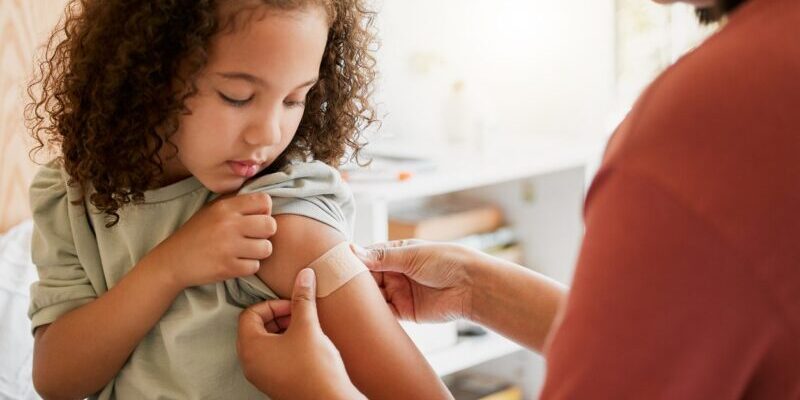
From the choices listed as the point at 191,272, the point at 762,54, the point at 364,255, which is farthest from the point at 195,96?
the point at 762,54

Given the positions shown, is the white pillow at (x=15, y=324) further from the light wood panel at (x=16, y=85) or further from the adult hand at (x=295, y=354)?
the adult hand at (x=295, y=354)

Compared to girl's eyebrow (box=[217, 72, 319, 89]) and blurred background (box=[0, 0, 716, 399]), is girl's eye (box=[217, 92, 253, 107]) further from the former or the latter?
blurred background (box=[0, 0, 716, 399])

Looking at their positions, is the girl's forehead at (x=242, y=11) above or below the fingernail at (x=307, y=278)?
above

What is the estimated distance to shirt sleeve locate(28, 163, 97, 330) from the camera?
1.14 metres

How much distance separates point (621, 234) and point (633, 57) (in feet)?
7.90

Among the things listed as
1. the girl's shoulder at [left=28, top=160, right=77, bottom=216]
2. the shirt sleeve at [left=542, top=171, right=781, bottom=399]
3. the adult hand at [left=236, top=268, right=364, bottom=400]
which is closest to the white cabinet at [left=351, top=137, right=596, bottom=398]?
the girl's shoulder at [left=28, top=160, right=77, bottom=216]

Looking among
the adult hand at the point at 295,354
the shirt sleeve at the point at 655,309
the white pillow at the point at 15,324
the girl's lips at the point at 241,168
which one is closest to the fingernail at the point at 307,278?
the adult hand at the point at 295,354

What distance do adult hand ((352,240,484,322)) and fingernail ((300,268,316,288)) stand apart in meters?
0.20

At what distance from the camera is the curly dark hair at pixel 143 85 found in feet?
3.34

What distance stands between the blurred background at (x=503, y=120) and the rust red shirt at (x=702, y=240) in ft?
5.04

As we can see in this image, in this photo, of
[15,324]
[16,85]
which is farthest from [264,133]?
[16,85]

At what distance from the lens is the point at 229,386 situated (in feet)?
3.57

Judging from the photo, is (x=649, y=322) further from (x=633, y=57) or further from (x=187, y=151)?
(x=633, y=57)

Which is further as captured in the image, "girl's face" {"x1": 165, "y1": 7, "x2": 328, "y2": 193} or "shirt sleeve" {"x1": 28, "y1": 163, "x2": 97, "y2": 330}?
"shirt sleeve" {"x1": 28, "y1": 163, "x2": 97, "y2": 330}
